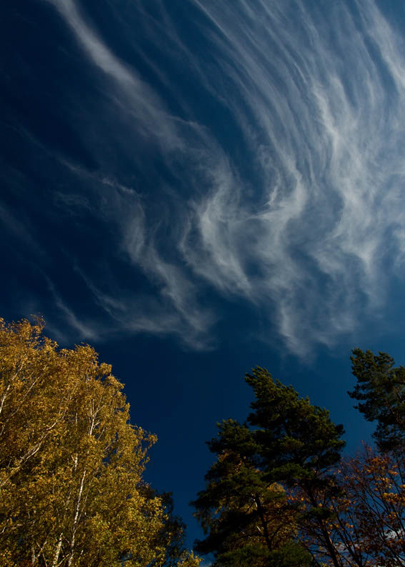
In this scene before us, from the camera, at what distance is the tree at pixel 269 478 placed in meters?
12.7

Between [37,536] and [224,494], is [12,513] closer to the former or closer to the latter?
[37,536]

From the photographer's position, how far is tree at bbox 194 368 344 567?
41.5 feet

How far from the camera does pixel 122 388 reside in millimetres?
17312

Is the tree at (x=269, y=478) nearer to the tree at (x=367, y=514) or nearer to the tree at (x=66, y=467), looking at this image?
the tree at (x=367, y=514)

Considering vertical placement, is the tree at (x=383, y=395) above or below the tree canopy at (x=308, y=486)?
above

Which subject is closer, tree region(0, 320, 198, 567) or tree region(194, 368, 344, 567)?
tree region(0, 320, 198, 567)

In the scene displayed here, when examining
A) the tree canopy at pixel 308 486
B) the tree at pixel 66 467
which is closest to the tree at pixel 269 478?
the tree canopy at pixel 308 486

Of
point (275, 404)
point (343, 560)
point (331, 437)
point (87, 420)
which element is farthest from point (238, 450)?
point (87, 420)

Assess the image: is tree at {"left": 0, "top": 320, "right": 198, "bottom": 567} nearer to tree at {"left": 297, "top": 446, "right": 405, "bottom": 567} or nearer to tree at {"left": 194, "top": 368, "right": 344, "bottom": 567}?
tree at {"left": 194, "top": 368, "right": 344, "bottom": 567}

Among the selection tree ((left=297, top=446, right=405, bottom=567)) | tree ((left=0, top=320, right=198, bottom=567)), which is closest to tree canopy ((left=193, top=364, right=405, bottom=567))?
tree ((left=297, top=446, right=405, bottom=567))

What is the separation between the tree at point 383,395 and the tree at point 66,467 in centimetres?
1313

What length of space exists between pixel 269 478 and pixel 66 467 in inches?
368

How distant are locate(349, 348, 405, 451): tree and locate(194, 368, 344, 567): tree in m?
2.70

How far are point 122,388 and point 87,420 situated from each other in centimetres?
260
